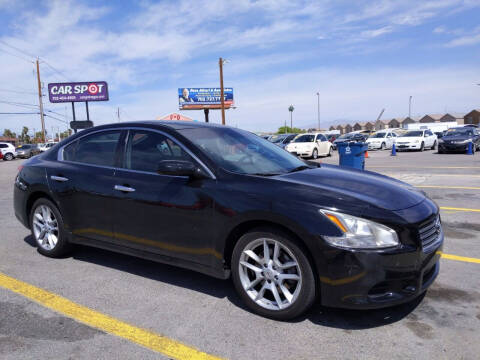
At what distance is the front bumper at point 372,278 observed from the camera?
2.71 m

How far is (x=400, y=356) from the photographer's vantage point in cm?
256

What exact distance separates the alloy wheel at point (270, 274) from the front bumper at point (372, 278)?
0.87 ft

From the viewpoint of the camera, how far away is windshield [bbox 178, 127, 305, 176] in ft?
11.6

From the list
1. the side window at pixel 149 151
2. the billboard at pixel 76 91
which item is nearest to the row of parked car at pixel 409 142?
the side window at pixel 149 151

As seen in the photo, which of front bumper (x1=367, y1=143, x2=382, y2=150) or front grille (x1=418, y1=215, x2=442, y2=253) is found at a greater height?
front grille (x1=418, y1=215, x2=442, y2=253)

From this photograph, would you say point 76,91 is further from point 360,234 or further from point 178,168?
point 360,234

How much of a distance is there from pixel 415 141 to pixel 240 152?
2478 cm

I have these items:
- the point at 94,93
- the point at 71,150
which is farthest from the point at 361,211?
the point at 94,93

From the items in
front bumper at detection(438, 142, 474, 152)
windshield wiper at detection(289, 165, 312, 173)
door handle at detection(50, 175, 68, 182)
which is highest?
windshield wiper at detection(289, 165, 312, 173)

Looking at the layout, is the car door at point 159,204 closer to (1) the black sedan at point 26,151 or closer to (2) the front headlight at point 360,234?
(2) the front headlight at point 360,234

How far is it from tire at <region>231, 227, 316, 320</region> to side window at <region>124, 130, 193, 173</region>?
106 centimetres

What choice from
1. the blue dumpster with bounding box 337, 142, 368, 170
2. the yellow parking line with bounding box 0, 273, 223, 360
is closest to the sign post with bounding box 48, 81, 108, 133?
the blue dumpster with bounding box 337, 142, 368, 170

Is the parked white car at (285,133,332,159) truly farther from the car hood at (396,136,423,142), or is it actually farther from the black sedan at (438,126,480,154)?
the black sedan at (438,126,480,154)

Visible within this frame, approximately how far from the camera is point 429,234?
3004 mm
